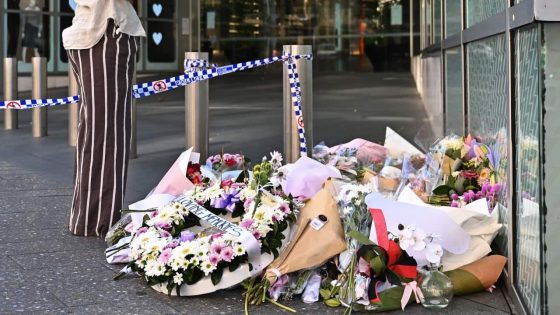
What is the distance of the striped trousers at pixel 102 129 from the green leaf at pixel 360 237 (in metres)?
1.89

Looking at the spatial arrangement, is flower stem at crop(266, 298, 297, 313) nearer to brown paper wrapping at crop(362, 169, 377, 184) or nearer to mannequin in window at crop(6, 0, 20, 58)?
brown paper wrapping at crop(362, 169, 377, 184)

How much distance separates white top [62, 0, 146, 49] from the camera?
5180 millimetres

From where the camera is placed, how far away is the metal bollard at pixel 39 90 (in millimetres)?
11039

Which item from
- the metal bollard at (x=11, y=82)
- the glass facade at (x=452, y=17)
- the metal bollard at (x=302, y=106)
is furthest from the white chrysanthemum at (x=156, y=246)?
the metal bollard at (x=11, y=82)

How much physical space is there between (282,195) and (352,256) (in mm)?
593

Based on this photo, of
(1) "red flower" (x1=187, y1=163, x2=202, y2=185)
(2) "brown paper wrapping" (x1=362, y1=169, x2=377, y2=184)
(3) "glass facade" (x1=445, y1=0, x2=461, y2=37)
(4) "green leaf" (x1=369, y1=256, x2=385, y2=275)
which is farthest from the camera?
(3) "glass facade" (x1=445, y1=0, x2=461, y2=37)

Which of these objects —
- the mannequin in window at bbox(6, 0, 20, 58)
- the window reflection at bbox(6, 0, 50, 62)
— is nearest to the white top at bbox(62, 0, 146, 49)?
the window reflection at bbox(6, 0, 50, 62)

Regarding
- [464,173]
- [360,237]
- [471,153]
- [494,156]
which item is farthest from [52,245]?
[471,153]

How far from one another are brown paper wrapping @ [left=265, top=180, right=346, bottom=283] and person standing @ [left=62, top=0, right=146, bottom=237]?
5.03 feet

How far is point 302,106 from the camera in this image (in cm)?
687

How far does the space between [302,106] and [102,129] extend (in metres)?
1.99

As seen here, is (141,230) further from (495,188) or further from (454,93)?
(454,93)

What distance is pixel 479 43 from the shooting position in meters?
6.09

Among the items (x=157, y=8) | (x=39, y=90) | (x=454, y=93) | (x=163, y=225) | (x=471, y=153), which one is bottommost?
(x=163, y=225)
